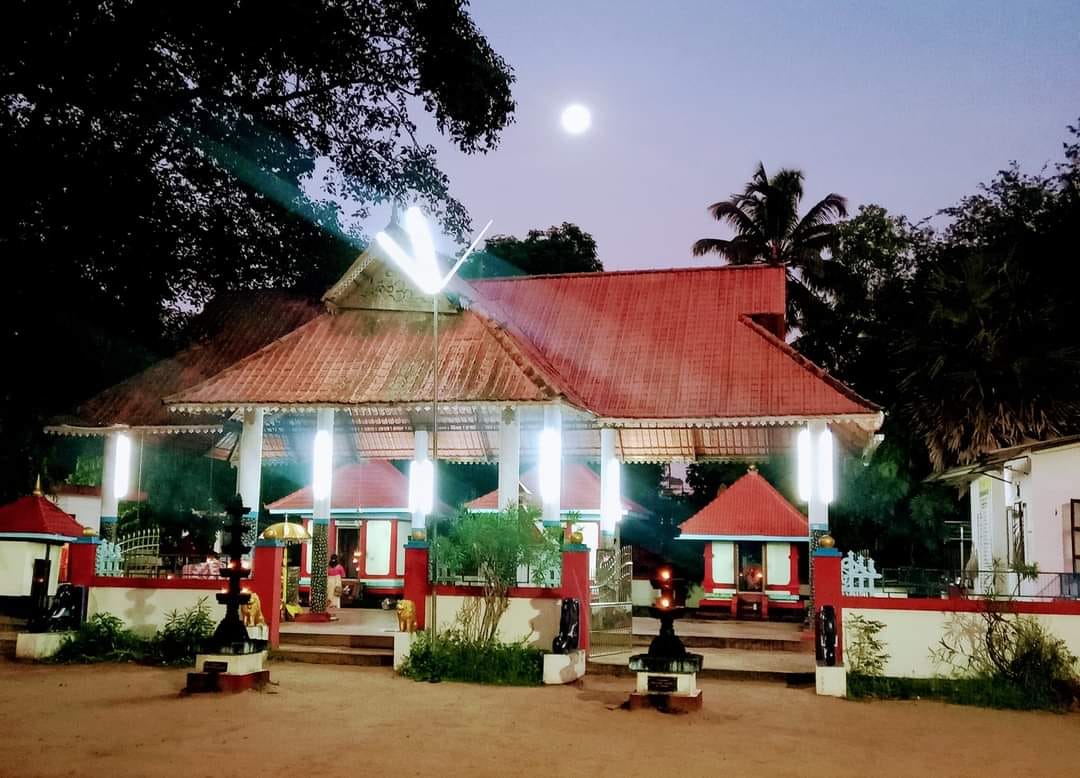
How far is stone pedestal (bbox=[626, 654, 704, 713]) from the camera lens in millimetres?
Answer: 10523

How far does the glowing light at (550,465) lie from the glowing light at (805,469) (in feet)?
11.6

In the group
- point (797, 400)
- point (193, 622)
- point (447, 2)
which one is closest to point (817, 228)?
point (447, 2)

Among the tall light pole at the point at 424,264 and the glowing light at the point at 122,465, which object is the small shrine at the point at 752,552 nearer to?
the tall light pole at the point at 424,264

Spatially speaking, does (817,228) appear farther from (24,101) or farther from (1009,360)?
(24,101)

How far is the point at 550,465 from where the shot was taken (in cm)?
1438

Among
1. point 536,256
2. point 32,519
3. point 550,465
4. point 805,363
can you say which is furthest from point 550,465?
point 536,256

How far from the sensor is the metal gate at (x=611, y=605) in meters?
14.2

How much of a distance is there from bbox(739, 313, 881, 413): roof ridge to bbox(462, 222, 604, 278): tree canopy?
18.4m

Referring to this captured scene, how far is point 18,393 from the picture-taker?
18.3 metres

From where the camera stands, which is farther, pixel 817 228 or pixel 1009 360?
pixel 817 228

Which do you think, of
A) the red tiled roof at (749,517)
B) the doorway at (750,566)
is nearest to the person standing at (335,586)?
the red tiled roof at (749,517)

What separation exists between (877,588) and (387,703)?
6.12 meters

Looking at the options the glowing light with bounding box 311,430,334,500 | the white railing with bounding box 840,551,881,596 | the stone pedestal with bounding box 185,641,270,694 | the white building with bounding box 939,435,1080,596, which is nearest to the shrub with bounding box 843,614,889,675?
the white railing with bounding box 840,551,881,596

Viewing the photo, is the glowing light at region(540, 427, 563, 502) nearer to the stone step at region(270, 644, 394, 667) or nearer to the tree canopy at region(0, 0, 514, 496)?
the stone step at region(270, 644, 394, 667)
